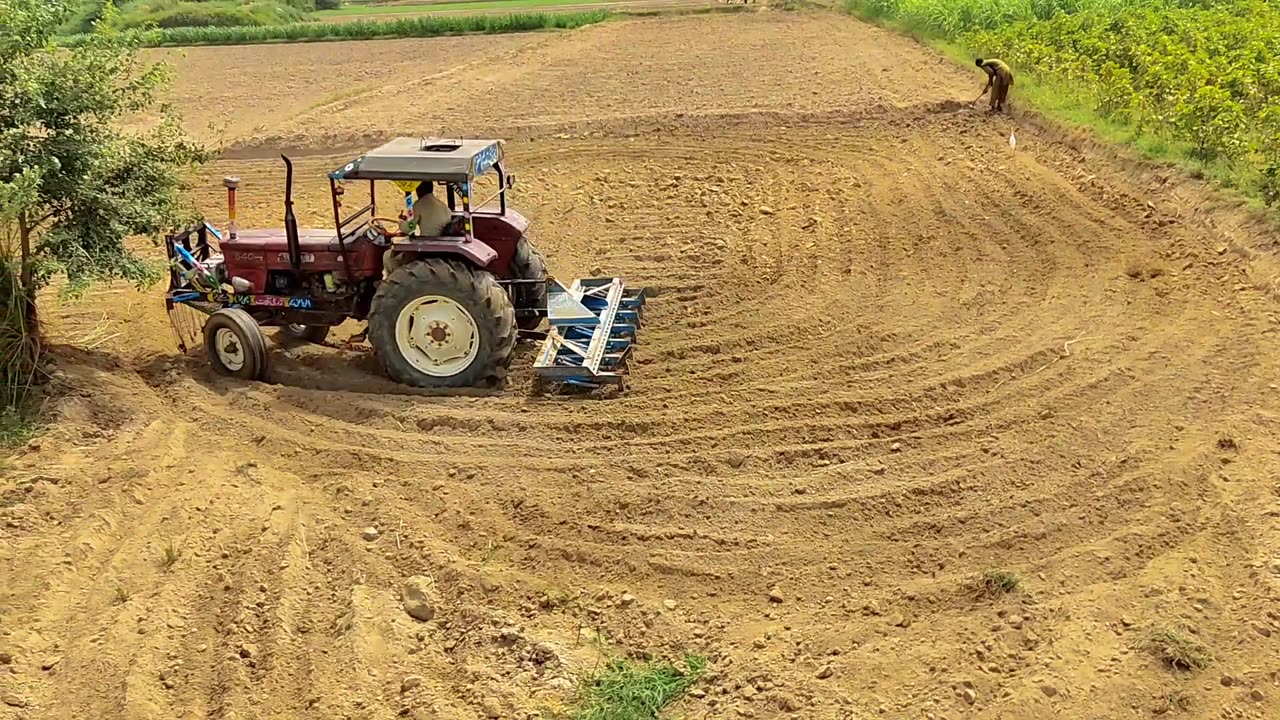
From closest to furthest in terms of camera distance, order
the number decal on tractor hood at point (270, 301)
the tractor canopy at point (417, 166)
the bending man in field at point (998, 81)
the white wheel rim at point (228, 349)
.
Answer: the tractor canopy at point (417, 166), the white wheel rim at point (228, 349), the number decal on tractor hood at point (270, 301), the bending man in field at point (998, 81)

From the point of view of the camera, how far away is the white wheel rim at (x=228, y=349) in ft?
26.7

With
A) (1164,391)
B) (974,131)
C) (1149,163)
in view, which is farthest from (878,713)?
(974,131)

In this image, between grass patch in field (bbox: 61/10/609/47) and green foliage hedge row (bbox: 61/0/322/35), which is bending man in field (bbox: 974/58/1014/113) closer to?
grass patch in field (bbox: 61/10/609/47)

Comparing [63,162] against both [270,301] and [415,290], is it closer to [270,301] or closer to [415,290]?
[270,301]

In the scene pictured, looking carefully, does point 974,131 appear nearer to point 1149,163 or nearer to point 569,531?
point 1149,163

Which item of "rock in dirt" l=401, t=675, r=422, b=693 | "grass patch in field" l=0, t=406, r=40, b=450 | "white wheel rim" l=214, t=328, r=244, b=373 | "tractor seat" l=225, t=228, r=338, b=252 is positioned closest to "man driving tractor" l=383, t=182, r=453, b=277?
"tractor seat" l=225, t=228, r=338, b=252

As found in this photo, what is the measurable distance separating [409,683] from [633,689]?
112 cm

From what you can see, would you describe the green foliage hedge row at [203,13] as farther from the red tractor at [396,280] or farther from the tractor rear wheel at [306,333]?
the red tractor at [396,280]

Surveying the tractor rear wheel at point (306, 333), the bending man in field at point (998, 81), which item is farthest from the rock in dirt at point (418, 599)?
the bending man in field at point (998, 81)

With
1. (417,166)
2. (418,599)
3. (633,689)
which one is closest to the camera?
(633,689)

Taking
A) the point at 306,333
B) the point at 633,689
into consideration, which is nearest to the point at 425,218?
the point at 306,333

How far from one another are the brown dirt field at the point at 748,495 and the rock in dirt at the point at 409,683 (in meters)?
0.05

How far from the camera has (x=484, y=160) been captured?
7852mm

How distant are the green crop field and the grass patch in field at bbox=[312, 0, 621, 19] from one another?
22290 millimetres
